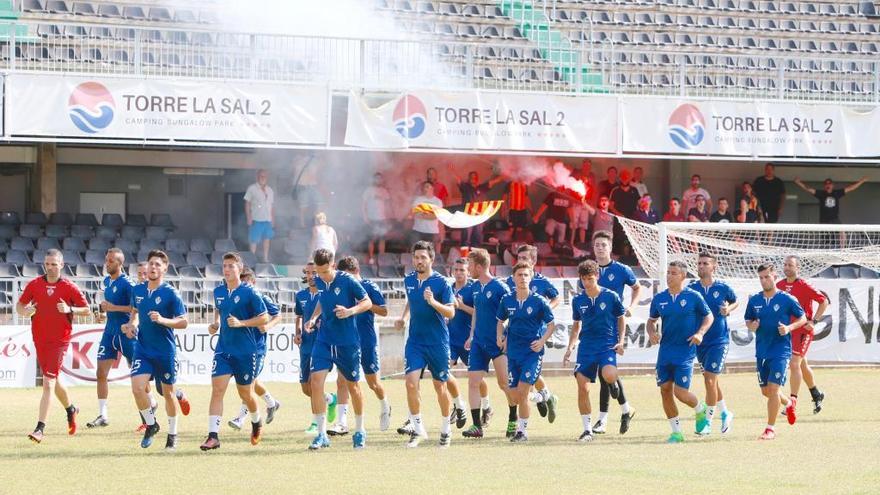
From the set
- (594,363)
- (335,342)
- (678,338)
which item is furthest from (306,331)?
(678,338)

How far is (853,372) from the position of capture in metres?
24.1

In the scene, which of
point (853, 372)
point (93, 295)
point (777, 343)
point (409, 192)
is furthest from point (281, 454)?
point (409, 192)

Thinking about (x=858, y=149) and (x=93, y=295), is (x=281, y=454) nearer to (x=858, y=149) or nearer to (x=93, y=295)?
(x=93, y=295)

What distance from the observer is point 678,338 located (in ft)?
46.9

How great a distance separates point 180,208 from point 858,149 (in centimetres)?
1427

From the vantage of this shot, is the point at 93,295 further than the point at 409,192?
No

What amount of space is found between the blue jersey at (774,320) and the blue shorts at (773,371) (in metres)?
0.05

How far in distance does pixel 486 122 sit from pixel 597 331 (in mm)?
12030

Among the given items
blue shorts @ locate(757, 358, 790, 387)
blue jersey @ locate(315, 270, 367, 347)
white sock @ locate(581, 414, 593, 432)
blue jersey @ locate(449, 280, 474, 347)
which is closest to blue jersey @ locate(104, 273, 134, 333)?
blue jersey @ locate(315, 270, 367, 347)

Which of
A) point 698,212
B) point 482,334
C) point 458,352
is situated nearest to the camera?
point 482,334

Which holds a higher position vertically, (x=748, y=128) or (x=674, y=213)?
(x=748, y=128)

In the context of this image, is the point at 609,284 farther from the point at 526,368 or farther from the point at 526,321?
the point at 526,368

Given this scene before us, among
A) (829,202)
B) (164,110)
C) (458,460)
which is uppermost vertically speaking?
(164,110)

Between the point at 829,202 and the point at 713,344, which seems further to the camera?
the point at 829,202
